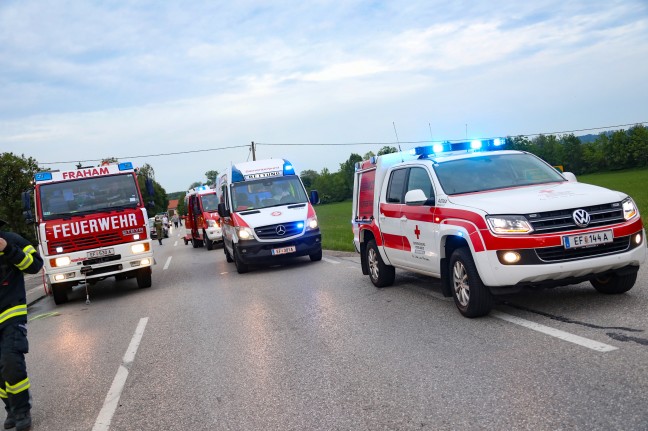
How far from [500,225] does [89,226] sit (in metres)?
8.78

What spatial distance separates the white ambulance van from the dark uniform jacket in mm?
8877

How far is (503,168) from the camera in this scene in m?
7.62

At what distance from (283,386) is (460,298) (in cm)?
259

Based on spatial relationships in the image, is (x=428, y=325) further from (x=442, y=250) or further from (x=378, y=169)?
(x=378, y=169)

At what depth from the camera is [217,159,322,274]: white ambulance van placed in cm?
1394

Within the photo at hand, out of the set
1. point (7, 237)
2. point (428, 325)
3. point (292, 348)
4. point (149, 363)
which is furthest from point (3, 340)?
point (428, 325)

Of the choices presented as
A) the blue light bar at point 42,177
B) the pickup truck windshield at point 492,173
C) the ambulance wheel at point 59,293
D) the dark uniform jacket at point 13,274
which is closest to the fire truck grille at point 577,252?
the pickup truck windshield at point 492,173

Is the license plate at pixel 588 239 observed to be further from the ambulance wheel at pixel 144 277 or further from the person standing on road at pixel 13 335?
the ambulance wheel at pixel 144 277

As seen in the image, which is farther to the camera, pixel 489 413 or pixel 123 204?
pixel 123 204

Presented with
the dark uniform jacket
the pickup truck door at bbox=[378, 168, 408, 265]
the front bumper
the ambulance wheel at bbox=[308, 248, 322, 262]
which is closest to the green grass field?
the ambulance wheel at bbox=[308, 248, 322, 262]

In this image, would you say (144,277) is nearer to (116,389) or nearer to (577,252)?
(116,389)

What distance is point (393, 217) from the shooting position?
28.4 feet

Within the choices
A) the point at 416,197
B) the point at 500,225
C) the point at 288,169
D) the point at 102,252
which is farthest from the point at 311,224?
the point at 500,225

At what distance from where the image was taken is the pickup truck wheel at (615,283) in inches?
268
